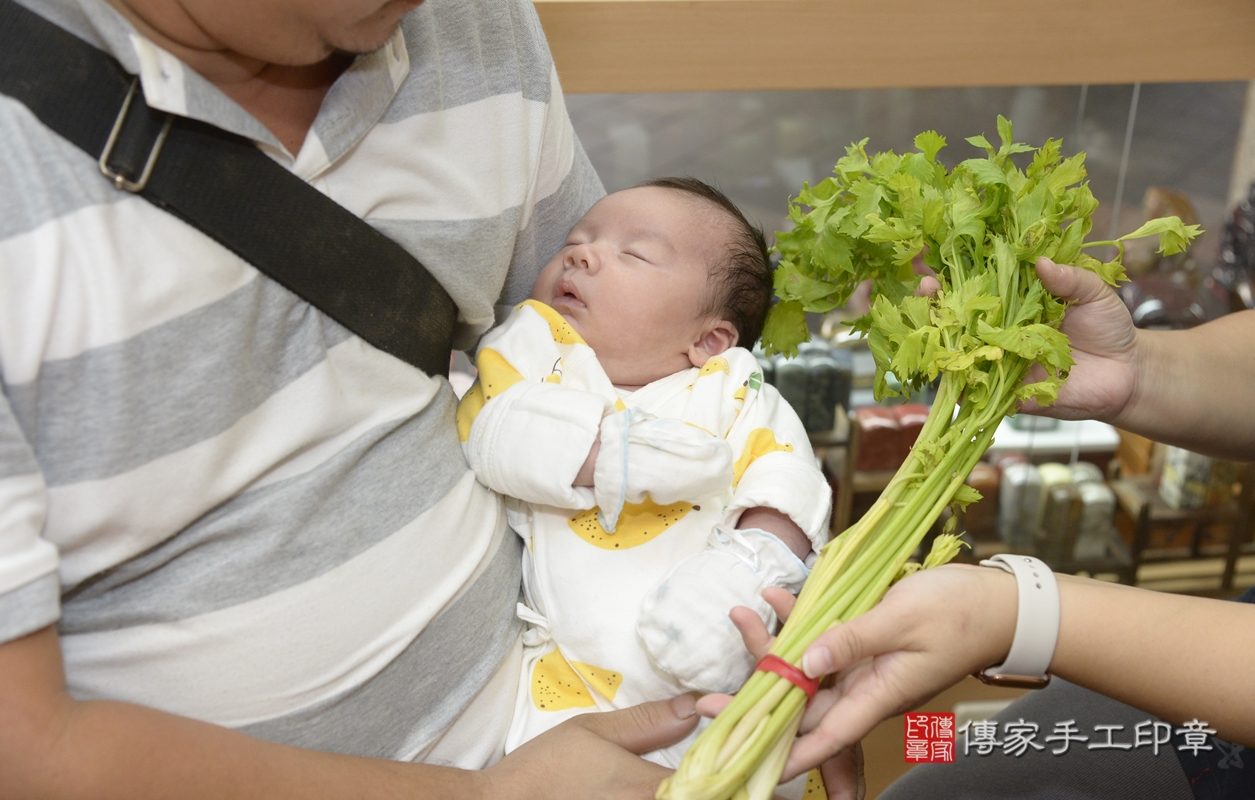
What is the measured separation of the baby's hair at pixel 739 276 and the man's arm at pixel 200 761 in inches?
25.1

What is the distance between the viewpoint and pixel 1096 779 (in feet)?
→ 4.46

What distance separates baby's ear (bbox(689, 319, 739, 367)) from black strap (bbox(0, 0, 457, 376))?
1.46 ft

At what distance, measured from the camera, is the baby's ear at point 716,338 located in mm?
1431

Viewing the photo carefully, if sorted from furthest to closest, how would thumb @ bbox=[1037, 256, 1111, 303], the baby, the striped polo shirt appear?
1. thumb @ bbox=[1037, 256, 1111, 303]
2. the baby
3. the striped polo shirt

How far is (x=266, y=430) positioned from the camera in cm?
94

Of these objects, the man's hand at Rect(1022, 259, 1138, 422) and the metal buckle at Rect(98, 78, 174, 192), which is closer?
the metal buckle at Rect(98, 78, 174, 192)

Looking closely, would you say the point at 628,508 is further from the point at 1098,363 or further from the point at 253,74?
the point at 1098,363

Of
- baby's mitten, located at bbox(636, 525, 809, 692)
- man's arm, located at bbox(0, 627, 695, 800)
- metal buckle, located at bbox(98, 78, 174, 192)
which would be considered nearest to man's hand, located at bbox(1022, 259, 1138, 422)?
baby's mitten, located at bbox(636, 525, 809, 692)

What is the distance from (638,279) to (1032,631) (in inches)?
27.6

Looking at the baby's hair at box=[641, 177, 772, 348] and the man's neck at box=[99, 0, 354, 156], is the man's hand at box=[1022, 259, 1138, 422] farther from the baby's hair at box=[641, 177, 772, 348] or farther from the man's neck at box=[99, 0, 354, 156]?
the man's neck at box=[99, 0, 354, 156]

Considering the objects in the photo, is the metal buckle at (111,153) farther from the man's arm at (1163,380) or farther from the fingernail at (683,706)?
the man's arm at (1163,380)

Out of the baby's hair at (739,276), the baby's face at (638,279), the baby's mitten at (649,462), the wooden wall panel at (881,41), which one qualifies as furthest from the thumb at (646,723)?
the wooden wall panel at (881,41)

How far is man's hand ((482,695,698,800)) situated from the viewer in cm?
104

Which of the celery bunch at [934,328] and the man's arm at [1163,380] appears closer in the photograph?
the celery bunch at [934,328]
